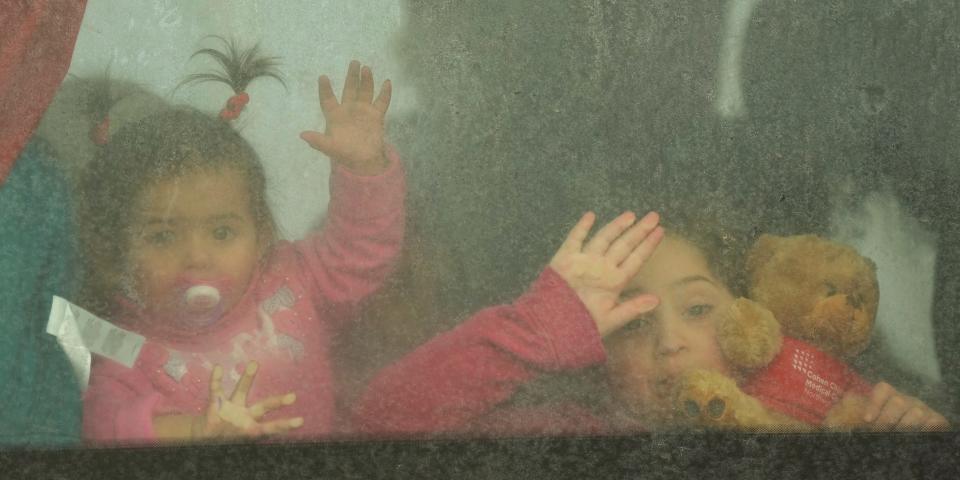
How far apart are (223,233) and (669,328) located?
4.30 feet

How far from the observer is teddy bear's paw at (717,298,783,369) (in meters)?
3.18

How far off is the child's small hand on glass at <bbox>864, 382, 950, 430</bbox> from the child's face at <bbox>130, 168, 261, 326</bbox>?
6.31ft

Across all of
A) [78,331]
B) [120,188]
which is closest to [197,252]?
[120,188]

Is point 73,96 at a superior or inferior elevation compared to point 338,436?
superior

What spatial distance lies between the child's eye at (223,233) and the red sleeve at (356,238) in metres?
0.19

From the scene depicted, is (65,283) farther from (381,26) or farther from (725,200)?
(725,200)

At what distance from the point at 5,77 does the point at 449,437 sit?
5.27ft

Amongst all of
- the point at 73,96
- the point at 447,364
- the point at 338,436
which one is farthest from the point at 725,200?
the point at 73,96

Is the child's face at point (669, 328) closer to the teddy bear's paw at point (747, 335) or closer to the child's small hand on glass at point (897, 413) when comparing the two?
the teddy bear's paw at point (747, 335)

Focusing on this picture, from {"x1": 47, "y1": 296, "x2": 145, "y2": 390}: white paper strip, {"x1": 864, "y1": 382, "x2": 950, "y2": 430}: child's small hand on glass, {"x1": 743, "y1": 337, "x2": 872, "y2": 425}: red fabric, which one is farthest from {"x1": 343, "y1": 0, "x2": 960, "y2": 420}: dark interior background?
{"x1": 47, "y1": 296, "x2": 145, "y2": 390}: white paper strip

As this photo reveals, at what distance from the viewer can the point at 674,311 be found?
320 centimetres

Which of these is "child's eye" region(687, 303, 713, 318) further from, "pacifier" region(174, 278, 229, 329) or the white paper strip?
the white paper strip

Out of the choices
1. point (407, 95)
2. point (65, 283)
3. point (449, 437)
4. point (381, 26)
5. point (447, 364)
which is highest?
point (381, 26)

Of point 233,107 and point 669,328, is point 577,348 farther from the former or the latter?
point 233,107
